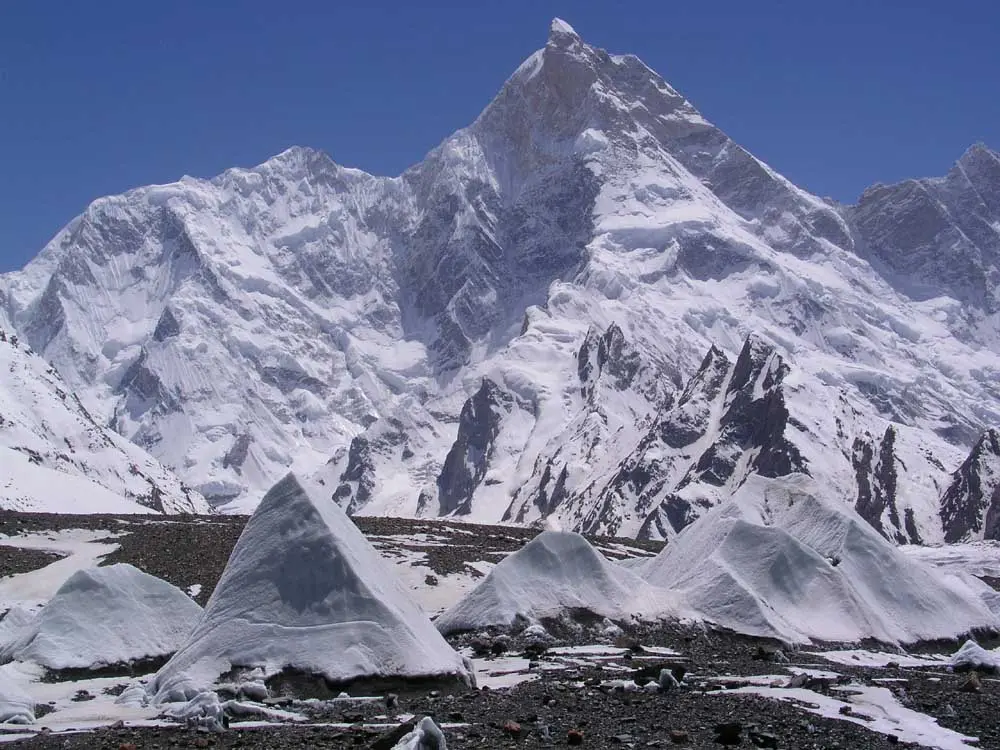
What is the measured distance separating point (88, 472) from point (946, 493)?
11305 cm

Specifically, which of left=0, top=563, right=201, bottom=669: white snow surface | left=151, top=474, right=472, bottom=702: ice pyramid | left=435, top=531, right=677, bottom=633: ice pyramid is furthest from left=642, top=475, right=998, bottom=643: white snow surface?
left=0, top=563, right=201, bottom=669: white snow surface

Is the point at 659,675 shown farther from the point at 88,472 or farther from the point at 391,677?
the point at 88,472

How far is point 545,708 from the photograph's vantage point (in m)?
25.3

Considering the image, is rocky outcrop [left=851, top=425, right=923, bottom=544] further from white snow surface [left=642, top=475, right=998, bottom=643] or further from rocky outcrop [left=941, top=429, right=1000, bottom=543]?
white snow surface [left=642, top=475, right=998, bottom=643]

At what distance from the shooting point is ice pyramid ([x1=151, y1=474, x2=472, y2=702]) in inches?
1065

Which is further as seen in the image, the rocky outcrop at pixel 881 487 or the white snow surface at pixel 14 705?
the rocky outcrop at pixel 881 487

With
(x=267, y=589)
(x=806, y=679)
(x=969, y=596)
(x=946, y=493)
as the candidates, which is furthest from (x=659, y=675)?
(x=946, y=493)

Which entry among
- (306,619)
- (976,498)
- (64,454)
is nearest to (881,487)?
(976,498)

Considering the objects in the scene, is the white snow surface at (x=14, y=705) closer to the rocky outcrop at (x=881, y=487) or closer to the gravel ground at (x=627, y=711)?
the gravel ground at (x=627, y=711)

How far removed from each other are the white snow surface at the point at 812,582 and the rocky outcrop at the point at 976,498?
111 m

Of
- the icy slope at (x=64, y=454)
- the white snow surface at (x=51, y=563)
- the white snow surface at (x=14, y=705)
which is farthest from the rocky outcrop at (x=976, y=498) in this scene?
the white snow surface at (x=14, y=705)

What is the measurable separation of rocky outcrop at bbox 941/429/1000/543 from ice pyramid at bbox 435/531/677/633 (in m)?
123

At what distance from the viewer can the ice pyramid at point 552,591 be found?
3878 centimetres

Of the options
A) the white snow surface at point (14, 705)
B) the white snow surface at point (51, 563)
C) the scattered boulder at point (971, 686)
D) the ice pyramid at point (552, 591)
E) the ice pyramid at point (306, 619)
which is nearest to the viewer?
the white snow surface at point (14, 705)
